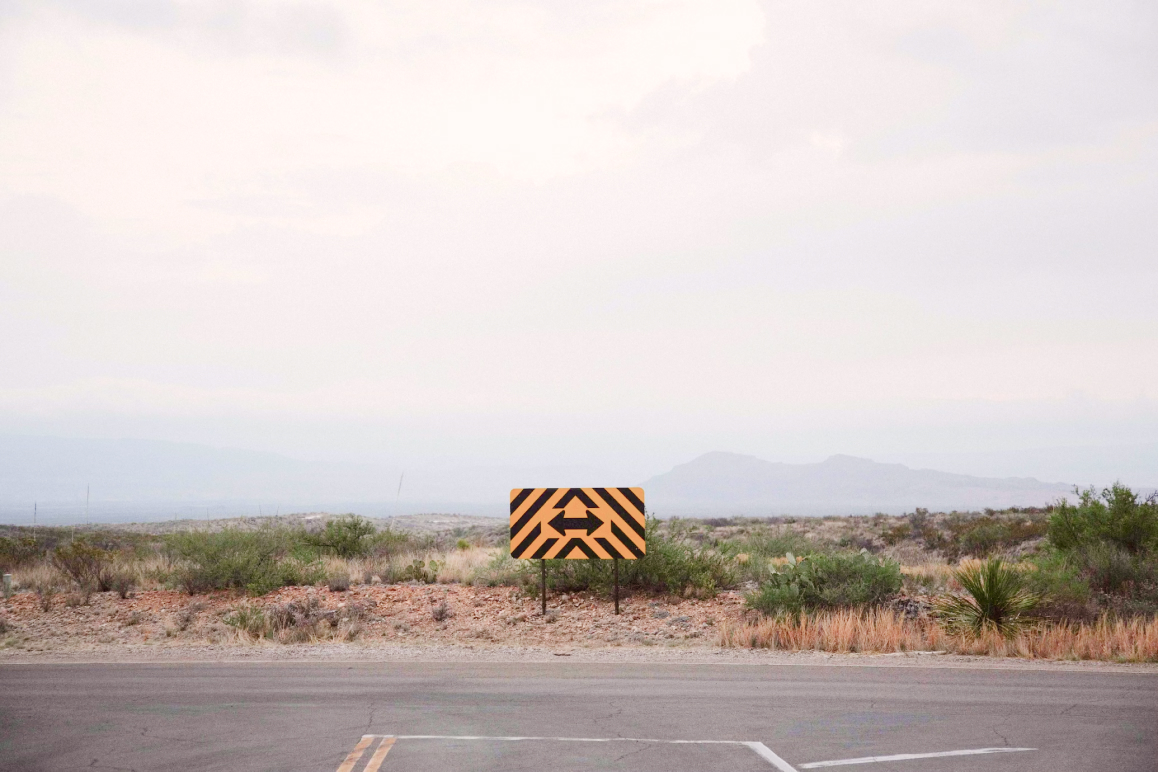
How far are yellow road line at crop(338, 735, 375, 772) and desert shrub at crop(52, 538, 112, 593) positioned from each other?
14924mm

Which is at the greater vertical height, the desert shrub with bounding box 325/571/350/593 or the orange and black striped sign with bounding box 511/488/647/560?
the orange and black striped sign with bounding box 511/488/647/560

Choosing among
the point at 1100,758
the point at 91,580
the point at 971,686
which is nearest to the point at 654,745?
the point at 1100,758

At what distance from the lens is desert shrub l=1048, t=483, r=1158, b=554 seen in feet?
61.3

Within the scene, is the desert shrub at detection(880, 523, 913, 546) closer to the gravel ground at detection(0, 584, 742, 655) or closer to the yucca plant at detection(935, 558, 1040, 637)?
the gravel ground at detection(0, 584, 742, 655)

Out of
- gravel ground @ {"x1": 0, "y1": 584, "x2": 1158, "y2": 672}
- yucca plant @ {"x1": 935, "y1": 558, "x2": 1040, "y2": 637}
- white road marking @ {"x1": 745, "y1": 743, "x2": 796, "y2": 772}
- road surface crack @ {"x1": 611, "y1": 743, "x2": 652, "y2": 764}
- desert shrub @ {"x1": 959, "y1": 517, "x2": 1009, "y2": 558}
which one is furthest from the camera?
desert shrub @ {"x1": 959, "y1": 517, "x2": 1009, "y2": 558}

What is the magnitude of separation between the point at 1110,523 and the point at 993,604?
6216mm

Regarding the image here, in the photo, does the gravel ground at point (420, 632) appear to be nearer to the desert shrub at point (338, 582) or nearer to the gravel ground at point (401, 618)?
the gravel ground at point (401, 618)

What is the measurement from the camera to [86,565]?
20906mm

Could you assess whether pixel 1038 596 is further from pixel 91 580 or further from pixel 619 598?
pixel 91 580

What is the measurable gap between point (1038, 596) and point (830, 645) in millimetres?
3811

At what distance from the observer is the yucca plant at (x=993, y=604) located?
14.4 meters

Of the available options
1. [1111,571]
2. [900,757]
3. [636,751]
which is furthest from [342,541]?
[900,757]

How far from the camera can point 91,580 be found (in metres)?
20.5

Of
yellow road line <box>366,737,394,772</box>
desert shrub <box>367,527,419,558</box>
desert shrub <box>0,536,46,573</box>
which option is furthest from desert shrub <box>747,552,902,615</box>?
desert shrub <box>0,536,46,573</box>
